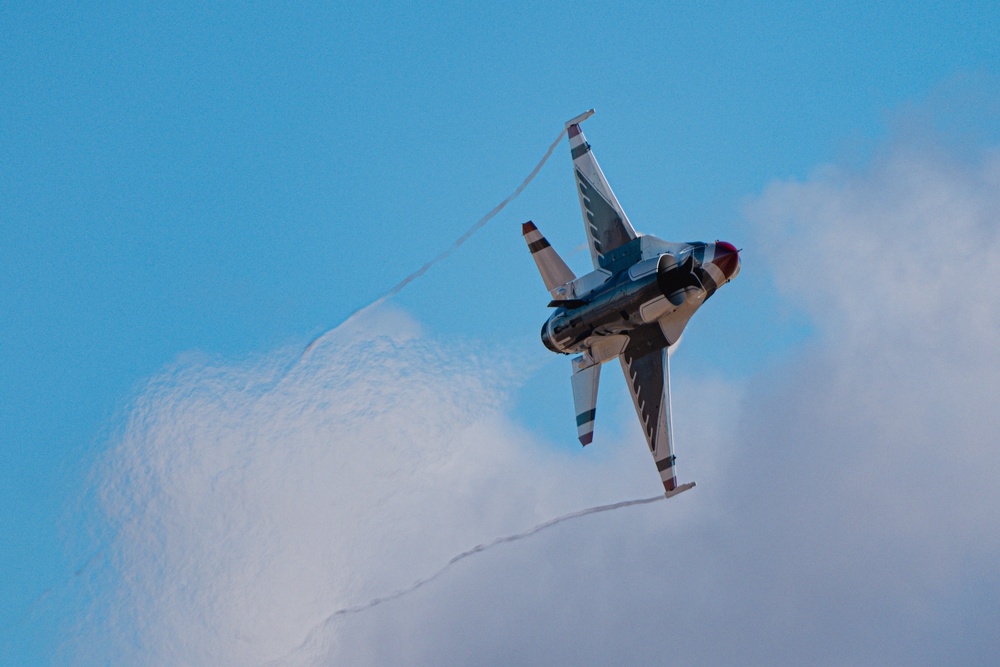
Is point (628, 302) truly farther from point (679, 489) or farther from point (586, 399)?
point (679, 489)

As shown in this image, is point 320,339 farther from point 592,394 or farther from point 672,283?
point 672,283

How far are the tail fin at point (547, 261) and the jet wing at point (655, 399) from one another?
11.8 ft

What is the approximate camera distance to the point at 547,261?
5434 cm

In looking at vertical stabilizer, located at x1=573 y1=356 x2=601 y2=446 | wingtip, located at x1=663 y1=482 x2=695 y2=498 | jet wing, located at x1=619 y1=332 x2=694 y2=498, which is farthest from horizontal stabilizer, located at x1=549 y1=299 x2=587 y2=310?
wingtip, located at x1=663 y1=482 x2=695 y2=498

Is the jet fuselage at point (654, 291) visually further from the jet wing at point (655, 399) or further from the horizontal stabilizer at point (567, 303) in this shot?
the jet wing at point (655, 399)

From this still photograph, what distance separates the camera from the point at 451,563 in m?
55.3

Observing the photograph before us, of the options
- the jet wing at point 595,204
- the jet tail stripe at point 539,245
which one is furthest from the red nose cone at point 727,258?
the jet tail stripe at point 539,245

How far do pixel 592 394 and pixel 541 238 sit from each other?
20.9ft

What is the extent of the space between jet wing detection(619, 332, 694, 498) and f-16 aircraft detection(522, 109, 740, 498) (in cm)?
4

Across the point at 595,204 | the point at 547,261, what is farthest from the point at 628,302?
the point at 595,204

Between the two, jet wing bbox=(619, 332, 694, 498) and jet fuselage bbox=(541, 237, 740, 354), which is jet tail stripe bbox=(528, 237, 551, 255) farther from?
jet wing bbox=(619, 332, 694, 498)

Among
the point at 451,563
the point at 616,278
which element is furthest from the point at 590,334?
the point at 451,563

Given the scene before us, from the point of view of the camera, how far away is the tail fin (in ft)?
177

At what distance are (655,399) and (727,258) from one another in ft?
20.4
